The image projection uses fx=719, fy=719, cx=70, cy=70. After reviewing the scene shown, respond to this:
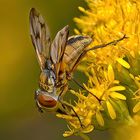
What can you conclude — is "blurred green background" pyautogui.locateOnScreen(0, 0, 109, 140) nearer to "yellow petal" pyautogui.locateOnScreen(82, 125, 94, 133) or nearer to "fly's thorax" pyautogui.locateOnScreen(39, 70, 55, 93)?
"yellow petal" pyautogui.locateOnScreen(82, 125, 94, 133)

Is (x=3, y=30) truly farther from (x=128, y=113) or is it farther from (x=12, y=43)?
(x=128, y=113)

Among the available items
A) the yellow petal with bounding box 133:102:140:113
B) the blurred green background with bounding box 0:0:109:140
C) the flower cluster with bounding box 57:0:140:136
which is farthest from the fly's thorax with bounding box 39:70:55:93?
the blurred green background with bounding box 0:0:109:140

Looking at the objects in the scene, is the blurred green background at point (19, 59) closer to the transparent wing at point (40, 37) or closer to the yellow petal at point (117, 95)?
the transparent wing at point (40, 37)

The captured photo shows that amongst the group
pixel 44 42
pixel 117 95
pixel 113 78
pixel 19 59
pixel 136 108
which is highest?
pixel 19 59

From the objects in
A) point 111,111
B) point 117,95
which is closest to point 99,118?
point 111,111

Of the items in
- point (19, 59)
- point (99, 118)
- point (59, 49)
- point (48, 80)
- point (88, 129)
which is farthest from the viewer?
point (19, 59)

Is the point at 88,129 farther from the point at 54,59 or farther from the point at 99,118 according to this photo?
the point at 54,59
